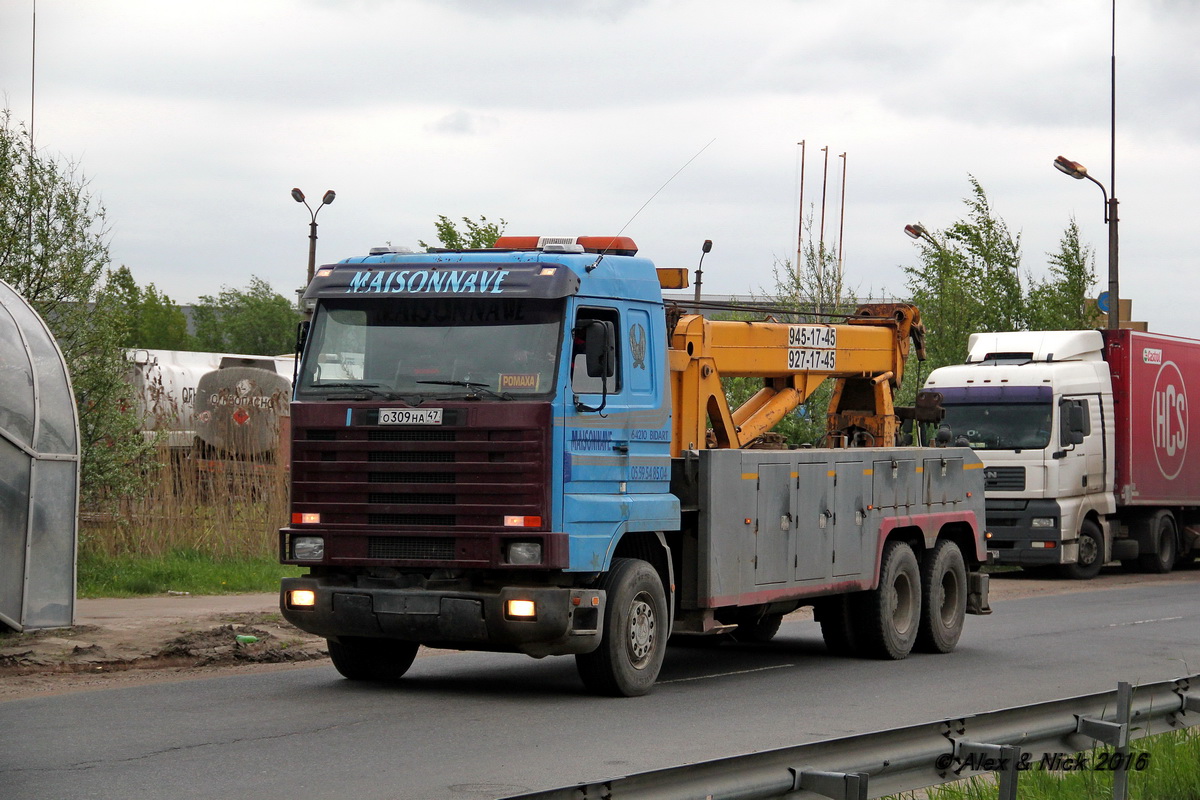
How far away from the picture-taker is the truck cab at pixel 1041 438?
2486cm

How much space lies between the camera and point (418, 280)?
11.1m

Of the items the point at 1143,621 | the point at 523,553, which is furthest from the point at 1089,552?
the point at 523,553

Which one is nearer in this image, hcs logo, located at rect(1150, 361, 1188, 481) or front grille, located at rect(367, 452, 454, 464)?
front grille, located at rect(367, 452, 454, 464)

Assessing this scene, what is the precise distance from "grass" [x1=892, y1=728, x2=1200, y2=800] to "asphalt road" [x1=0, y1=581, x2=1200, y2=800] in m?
1.66

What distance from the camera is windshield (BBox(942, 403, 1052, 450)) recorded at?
2494 centimetres

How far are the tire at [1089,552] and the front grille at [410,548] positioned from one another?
1716cm

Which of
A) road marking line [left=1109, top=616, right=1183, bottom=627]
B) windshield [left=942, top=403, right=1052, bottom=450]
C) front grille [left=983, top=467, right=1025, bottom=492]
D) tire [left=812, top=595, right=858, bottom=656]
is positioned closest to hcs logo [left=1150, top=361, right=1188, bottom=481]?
windshield [left=942, top=403, right=1052, bottom=450]

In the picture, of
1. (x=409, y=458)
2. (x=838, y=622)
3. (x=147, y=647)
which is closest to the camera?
(x=409, y=458)

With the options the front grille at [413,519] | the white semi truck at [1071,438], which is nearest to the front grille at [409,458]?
the front grille at [413,519]

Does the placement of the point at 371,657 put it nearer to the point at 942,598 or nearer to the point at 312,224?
the point at 942,598

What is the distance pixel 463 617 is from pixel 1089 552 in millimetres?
17790

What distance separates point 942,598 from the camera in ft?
50.9

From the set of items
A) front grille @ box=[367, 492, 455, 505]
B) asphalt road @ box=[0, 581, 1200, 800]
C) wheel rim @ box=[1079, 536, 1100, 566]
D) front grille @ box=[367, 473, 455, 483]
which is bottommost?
asphalt road @ box=[0, 581, 1200, 800]

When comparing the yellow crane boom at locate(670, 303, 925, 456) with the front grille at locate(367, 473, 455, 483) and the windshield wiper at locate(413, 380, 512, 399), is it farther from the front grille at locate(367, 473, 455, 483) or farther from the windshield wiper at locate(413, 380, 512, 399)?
the front grille at locate(367, 473, 455, 483)
